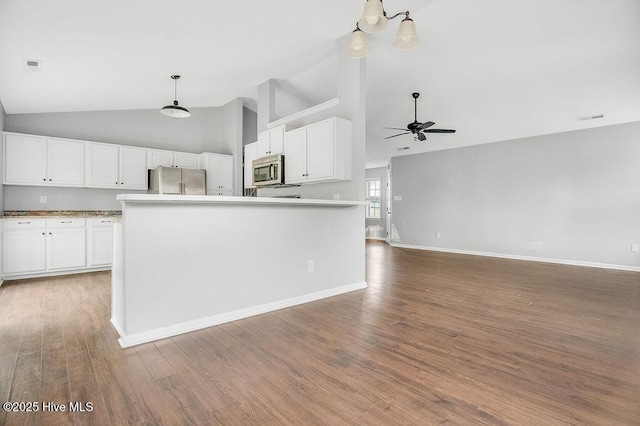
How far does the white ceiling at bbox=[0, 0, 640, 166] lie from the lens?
2902 millimetres

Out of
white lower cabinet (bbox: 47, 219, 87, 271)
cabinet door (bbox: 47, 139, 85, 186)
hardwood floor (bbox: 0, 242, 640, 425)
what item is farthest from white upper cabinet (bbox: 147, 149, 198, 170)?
hardwood floor (bbox: 0, 242, 640, 425)

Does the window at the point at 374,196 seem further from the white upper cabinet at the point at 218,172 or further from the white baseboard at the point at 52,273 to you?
the white baseboard at the point at 52,273

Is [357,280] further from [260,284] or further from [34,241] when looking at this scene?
[34,241]

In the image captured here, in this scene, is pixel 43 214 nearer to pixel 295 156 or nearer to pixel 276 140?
pixel 276 140

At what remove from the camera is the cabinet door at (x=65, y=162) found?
4902 millimetres

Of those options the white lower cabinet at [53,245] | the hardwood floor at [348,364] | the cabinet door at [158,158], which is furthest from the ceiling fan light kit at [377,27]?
the white lower cabinet at [53,245]

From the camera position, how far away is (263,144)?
5.05 metres

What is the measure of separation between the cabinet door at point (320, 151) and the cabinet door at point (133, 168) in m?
3.52

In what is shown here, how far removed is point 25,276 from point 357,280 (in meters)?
4.71

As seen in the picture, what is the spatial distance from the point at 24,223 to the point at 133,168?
1.76 metres

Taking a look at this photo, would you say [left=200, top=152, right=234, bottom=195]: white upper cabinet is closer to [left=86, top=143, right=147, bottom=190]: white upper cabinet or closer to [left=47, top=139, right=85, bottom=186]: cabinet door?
[left=86, top=143, right=147, bottom=190]: white upper cabinet

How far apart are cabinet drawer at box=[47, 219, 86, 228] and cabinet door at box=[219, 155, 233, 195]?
247cm

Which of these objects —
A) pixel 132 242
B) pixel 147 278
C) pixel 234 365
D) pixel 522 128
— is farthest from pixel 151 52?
pixel 522 128

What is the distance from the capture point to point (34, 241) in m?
4.52
